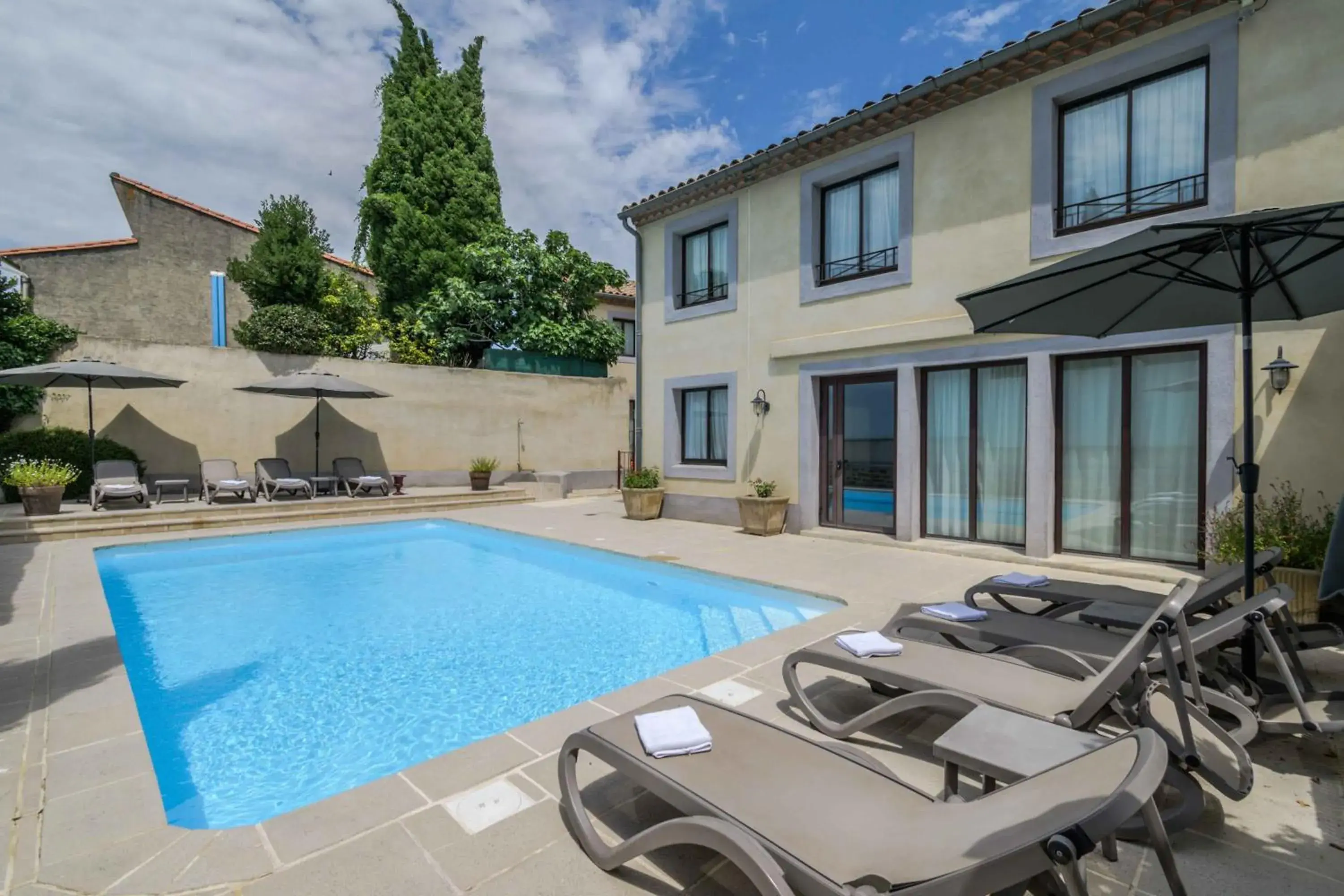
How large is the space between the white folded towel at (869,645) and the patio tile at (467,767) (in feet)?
6.39

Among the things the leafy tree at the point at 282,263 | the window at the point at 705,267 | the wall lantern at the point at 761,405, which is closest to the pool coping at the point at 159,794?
the wall lantern at the point at 761,405

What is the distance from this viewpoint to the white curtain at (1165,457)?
7.25 m

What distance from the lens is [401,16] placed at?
24344 millimetres

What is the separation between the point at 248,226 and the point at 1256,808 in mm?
26696

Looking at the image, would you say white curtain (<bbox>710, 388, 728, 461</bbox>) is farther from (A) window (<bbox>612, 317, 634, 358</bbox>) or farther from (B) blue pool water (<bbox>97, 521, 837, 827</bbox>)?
(A) window (<bbox>612, 317, 634, 358</bbox>)

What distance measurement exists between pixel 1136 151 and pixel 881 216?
10.7ft

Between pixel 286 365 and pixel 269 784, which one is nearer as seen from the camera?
pixel 269 784

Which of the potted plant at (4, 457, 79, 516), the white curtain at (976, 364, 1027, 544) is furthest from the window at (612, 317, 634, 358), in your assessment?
the white curtain at (976, 364, 1027, 544)

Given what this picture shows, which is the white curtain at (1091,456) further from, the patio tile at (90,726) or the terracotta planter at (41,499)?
the terracotta planter at (41,499)

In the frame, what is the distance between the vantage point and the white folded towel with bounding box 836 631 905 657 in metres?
3.76

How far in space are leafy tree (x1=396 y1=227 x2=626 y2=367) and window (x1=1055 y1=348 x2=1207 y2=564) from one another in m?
14.8

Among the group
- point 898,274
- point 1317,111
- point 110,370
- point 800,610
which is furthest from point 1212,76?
point 110,370

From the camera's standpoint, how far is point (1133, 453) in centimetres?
765

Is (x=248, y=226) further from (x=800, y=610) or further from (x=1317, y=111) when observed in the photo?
(x=1317, y=111)
